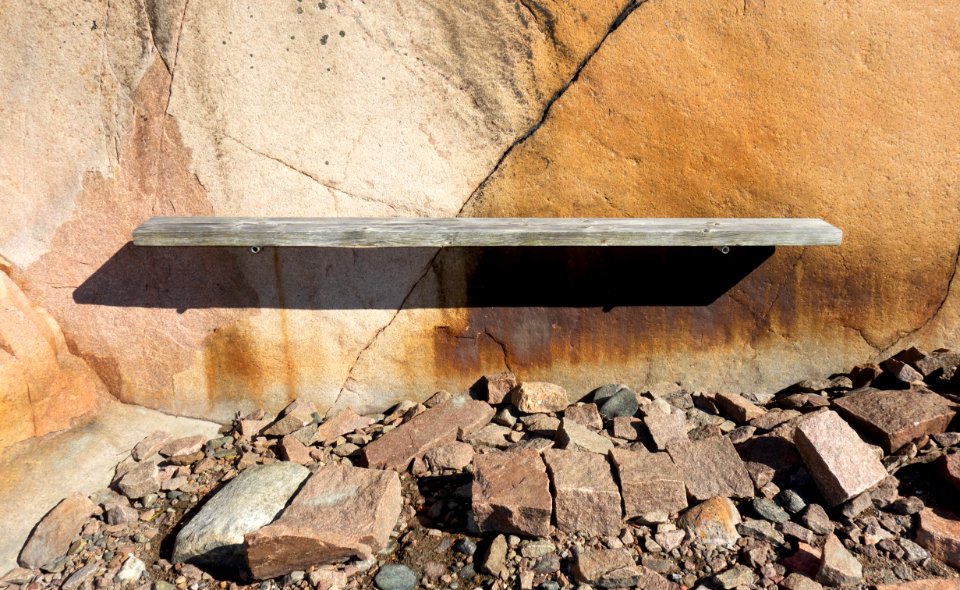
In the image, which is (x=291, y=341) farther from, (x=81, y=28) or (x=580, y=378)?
(x=81, y=28)

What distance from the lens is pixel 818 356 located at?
10.3 ft

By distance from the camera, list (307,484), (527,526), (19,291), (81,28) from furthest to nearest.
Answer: (19,291) < (81,28) < (307,484) < (527,526)

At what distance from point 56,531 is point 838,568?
2692 millimetres

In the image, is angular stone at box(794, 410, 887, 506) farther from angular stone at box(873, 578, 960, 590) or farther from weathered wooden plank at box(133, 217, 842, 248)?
weathered wooden plank at box(133, 217, 842, 248)

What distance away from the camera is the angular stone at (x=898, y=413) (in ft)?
8.54

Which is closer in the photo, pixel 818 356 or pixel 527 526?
pixel 527 526

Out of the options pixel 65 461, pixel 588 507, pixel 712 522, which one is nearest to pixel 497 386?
pixel 588 507

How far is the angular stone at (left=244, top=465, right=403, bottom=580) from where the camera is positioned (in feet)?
7.38

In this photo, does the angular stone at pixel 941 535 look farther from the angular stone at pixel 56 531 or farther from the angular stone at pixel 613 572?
the angular stone at pixel 56 531

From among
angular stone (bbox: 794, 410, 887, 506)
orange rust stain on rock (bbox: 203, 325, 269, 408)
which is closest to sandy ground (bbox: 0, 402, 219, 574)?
orange rust stain on rock (bbox: 203, 325, 269, 408)

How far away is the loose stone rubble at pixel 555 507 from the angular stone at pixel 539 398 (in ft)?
0.27

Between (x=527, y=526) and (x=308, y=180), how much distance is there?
1.65 metres

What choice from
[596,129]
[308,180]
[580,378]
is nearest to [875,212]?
[596,129]

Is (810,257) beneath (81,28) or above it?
beneath
